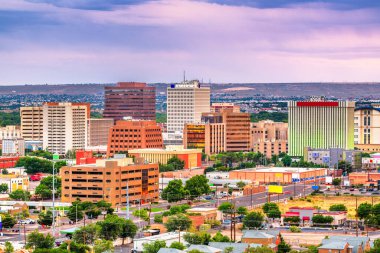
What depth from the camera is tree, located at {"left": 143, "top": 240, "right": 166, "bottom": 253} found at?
6550 cm

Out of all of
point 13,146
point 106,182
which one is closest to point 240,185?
point 106,182

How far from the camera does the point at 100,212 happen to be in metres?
91.8

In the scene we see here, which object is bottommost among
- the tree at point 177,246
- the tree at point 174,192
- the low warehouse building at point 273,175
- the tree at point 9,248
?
the tree at point 9,248

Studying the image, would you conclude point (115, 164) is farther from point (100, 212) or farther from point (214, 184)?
point (214, 184)

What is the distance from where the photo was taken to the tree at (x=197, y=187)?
107 meters

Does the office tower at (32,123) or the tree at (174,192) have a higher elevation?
the office tower at (32,123)

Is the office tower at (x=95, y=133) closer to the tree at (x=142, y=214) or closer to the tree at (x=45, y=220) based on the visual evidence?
the tree at (x=142, y=214)

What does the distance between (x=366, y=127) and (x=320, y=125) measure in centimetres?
801

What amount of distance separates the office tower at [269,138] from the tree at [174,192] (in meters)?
65.8

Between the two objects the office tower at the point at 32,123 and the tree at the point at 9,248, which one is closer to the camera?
the tree at the point at 9,248

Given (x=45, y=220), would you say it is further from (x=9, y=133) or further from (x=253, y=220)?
(x=9, y=133)

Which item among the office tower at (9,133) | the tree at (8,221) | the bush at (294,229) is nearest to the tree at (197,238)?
the bush at (294,229)

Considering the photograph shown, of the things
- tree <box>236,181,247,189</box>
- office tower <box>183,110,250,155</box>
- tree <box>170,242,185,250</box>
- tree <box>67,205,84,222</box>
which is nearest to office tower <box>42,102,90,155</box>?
office tower <box>183,110,250,155</box>

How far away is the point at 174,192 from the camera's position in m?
105
